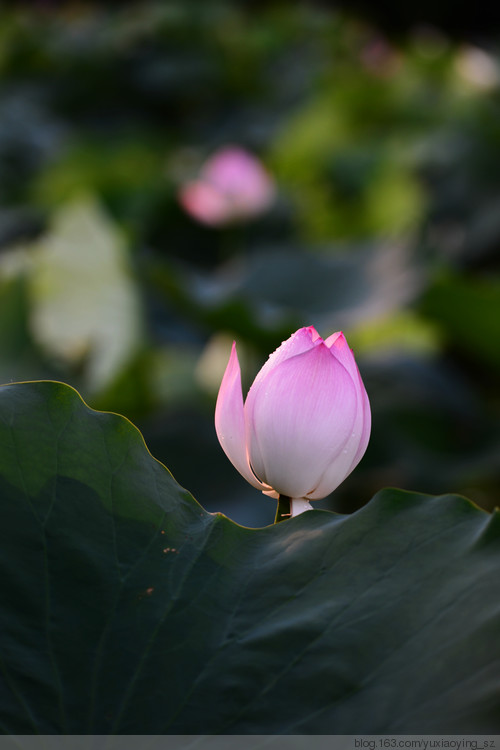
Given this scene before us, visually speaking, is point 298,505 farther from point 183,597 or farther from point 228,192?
point 228,192

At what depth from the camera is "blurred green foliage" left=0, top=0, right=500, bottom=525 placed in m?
1.35

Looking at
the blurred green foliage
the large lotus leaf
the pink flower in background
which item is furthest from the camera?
the pink flower in background

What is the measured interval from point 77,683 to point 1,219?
1809 millimetres

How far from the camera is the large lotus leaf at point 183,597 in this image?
1.27 ft

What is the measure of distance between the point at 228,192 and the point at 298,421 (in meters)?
1.66

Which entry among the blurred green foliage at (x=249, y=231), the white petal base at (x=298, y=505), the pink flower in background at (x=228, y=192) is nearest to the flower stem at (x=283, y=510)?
the white petal base at (x=298, y=505)

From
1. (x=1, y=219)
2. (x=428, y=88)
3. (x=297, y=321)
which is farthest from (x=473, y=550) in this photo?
(x=428, y=88)

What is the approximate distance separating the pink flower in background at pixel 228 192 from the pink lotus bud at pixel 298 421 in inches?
62.4

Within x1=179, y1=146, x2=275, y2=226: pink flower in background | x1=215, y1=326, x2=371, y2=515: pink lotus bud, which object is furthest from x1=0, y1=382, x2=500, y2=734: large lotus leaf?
x1=179, y1=146, x2=275, y2=226: pink flower in background

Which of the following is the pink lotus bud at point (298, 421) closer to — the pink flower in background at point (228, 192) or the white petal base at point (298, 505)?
the white petal base at point (298, 505)

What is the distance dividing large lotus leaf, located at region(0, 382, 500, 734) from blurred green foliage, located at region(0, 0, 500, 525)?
73cm

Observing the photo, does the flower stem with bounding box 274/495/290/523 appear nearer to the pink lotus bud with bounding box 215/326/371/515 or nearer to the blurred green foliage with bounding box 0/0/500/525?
the pink lotus bud with bounding box 215/326/371/515

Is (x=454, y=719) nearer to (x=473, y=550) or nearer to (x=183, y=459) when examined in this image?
(x=473, y=550)

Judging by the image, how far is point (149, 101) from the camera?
147 inches
